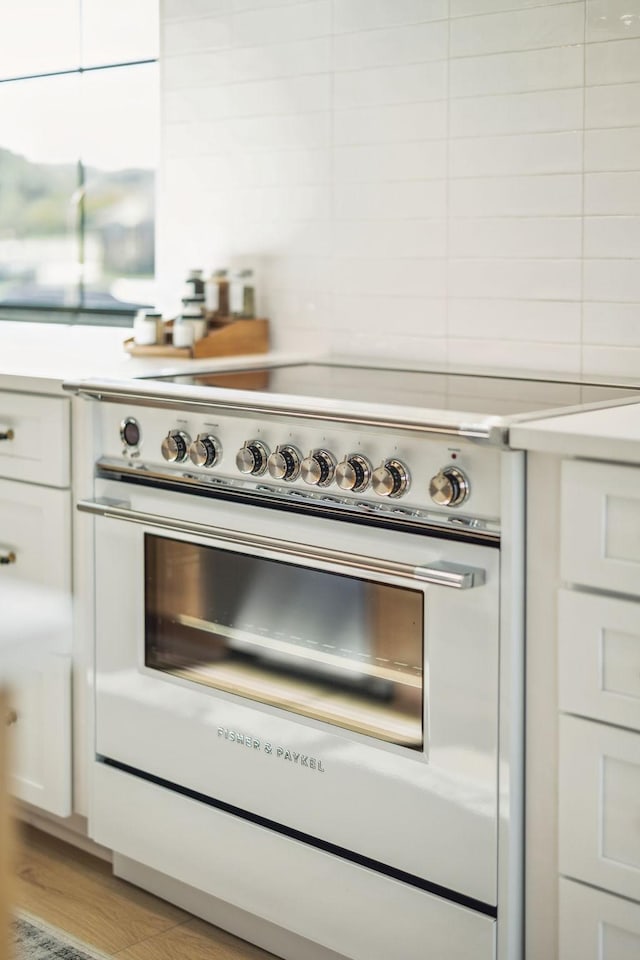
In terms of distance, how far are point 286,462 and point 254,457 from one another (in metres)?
0.07

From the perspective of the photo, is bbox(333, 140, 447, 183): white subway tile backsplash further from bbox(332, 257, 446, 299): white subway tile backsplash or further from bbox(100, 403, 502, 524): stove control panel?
bbox(100, 403, 502, 524): stove control panel

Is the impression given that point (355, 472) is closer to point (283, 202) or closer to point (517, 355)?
point (517, 355)

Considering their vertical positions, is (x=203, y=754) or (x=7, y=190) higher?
(x=7, y=190)

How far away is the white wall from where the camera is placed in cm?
237

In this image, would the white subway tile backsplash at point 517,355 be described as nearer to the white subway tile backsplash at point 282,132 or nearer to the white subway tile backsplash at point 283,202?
the white subway tile backsplash at point 283,202

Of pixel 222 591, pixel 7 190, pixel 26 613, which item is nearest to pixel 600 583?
pixel 222 591

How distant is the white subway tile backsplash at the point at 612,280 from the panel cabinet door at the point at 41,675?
3.67ft

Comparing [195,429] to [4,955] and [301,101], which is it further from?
[4,955]

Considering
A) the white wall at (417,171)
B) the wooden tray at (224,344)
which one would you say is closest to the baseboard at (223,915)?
the wooden tray at (224,344)

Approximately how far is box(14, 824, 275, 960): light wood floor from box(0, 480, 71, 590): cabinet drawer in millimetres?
609

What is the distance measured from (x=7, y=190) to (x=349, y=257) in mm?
1595

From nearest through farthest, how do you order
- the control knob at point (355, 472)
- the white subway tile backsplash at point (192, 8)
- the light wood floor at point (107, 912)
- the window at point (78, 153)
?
the control knob at point (355, 472) → the light wood floor at point (107, 912) → the white subway tile backsplash at point (192, 8) → the window at point (78, 153)

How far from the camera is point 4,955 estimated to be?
0.96 metres

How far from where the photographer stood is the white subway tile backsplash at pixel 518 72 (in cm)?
238
